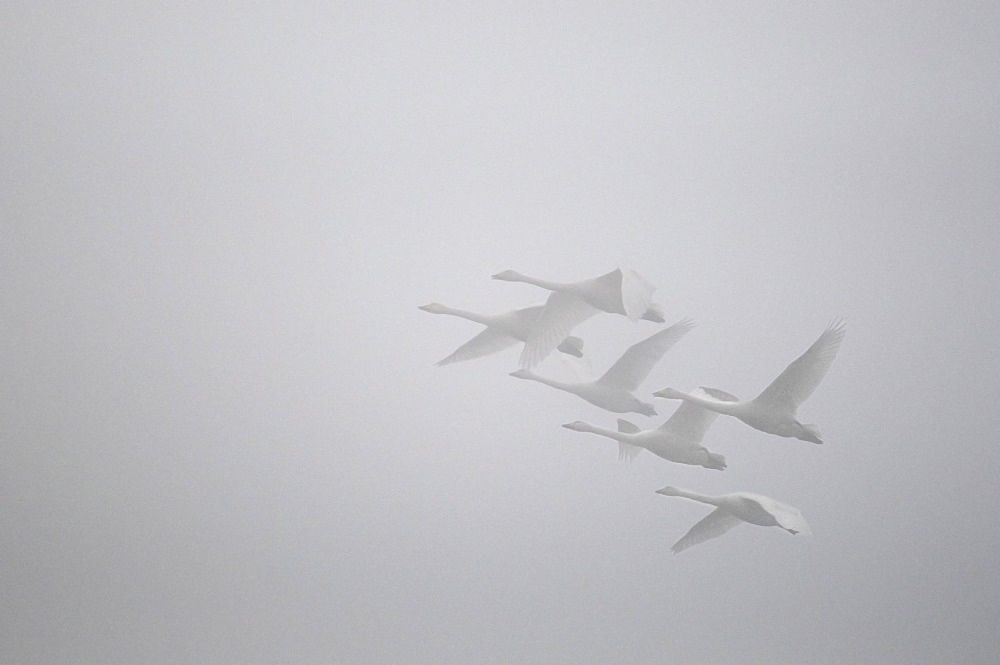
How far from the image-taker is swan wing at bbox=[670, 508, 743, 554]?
377 inches

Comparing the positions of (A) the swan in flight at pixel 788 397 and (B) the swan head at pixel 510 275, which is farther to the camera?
(B) the swan head at pixel 510 275

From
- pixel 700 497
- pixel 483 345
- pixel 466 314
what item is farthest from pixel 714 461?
pixel 466 314

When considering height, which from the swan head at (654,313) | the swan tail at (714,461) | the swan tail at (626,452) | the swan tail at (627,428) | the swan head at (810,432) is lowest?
the swan tail at (626,452)

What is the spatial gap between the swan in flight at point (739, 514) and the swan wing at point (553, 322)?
6.35 feet

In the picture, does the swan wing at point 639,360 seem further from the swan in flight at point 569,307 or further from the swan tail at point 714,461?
the swan tail at point 714,461

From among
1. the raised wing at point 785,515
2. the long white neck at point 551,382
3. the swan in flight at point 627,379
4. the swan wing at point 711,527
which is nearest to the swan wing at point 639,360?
the swan in flight at point 627,379

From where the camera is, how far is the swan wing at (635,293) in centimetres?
750

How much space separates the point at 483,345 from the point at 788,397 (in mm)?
3215

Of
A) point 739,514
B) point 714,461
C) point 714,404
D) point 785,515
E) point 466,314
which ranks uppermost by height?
point 466,314

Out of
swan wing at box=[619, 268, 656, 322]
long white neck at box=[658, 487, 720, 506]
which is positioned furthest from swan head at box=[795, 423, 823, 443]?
swan wing at box=[619, 268, 656, 322]

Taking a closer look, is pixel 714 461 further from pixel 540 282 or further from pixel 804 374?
pixel 540 282

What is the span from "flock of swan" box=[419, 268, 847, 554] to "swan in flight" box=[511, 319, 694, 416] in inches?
0.4

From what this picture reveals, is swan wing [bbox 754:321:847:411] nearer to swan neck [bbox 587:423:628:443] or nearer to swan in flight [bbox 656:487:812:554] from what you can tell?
swan in flight [bbox 656:487:812:554]

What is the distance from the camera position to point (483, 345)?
9.80m
